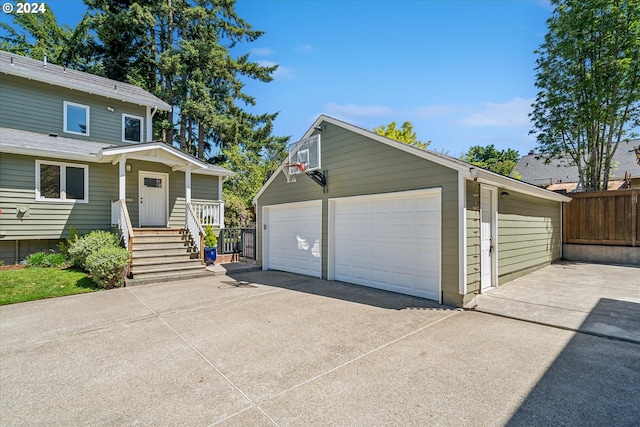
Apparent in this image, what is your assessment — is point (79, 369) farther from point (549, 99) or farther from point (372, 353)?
point (549, 99)

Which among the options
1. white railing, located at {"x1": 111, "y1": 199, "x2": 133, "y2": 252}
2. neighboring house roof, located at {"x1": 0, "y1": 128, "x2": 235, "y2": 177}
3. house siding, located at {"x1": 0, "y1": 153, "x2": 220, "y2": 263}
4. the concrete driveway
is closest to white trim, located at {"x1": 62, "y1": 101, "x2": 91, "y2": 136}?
neighboring house roof, located at {"x1": 0, "y1": 128, "x2": 235, "y2": 177}

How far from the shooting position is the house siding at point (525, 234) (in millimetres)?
6688

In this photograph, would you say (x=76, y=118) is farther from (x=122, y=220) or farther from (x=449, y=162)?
(x=449, y=162)

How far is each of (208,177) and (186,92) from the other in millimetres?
9071

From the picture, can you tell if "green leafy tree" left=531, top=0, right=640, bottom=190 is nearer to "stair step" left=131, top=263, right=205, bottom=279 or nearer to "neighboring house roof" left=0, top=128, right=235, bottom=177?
"neighboring house roof" left=0, top=128, right=235, bottom=177

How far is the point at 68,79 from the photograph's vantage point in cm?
1037

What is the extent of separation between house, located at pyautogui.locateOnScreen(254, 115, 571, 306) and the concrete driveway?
3.53ft

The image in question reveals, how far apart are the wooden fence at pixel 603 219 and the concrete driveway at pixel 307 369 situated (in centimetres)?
817

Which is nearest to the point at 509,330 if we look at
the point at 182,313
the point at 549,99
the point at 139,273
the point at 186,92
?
the point at 182,313

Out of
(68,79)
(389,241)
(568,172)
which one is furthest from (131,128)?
(568,172)

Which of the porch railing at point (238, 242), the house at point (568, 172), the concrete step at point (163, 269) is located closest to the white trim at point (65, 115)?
the porch railing at point (238, 242)

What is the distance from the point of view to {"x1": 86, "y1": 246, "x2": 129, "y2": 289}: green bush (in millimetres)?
6789

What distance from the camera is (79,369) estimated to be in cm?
322

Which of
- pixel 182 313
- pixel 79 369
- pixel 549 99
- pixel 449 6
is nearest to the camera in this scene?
pixel 79 369
